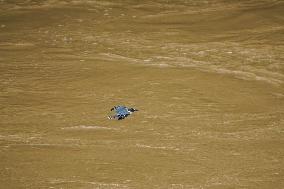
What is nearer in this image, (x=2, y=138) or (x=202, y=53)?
(x=2, y=138)

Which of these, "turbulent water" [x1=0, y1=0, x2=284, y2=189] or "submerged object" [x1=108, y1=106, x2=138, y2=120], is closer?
"turbulent water" [x1=0, y1=0, x2=284, y2=189]

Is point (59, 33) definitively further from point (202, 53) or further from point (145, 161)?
point (145, 161)

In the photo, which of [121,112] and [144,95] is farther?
[144,95]

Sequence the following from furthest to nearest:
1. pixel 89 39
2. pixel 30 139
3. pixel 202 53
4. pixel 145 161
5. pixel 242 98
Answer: pixel 89 39 < pixel 202 53 < pixel 242 98 < pixel 30 139 < pixel 145 161

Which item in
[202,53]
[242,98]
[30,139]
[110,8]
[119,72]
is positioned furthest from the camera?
[110,8]

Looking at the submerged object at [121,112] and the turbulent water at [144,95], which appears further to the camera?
the submerged object at [121,112]

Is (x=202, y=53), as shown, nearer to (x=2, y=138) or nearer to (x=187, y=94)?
(x=187, y=94)

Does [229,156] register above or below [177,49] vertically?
below

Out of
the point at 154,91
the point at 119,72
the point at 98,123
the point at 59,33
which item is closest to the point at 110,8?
the point at 59,33
